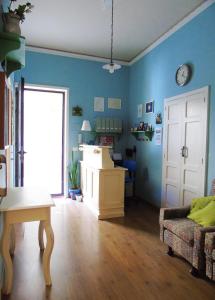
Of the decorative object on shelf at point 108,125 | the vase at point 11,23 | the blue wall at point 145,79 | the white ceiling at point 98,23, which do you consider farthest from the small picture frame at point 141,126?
the vase at point 11,23

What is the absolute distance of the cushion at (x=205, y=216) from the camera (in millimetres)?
2232

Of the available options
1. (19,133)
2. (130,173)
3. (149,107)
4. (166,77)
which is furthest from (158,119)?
(19,133)

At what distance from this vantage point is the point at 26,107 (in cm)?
484

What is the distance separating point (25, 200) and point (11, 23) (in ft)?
4.78

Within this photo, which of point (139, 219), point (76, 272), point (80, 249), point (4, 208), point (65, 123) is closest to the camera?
point (4, 208)

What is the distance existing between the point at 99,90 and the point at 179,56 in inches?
79.5

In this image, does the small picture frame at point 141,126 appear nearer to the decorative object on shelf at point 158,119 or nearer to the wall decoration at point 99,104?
the decorative object on shelf at point 158,119

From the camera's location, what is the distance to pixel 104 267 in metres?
2.31

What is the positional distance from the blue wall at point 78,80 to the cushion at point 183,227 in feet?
9.89

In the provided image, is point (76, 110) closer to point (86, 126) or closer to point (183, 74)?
point (86, 126)

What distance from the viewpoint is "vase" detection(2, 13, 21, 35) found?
1751 millimetres

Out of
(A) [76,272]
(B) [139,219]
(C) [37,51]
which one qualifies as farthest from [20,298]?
(C) [37,51]

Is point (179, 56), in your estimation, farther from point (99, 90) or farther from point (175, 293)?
point (175, 293)

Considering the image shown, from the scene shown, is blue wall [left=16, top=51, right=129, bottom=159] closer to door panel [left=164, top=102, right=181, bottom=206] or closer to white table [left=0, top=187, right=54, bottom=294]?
door panel [left=164, top=102, right=181, bottom=206]
